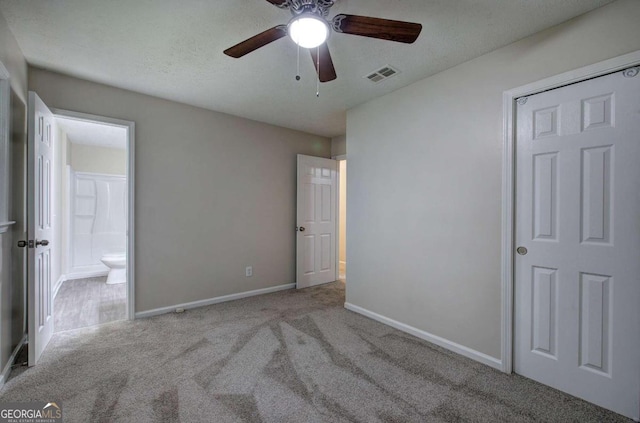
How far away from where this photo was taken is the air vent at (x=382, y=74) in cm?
253

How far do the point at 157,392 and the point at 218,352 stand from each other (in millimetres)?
559

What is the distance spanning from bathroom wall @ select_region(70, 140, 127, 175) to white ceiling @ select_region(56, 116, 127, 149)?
0.13 m

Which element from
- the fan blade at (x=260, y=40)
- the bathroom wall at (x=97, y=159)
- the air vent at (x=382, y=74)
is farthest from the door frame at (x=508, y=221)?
the bathroom wall at (x=97, y=159)

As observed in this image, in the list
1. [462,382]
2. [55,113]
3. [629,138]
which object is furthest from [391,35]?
[55,113]

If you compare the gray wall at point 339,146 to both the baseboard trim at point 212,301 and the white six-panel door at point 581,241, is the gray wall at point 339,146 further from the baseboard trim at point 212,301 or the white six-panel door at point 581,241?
the white six-panel door at point 581,241

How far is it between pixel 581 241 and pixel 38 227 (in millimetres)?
3874

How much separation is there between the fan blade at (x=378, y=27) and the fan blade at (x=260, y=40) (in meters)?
0.30

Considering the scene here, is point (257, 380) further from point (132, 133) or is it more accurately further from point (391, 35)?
point (132, 133)

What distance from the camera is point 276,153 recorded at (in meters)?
4.20

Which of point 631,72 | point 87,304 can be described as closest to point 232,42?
point 631,72

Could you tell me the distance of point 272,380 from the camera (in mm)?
2004

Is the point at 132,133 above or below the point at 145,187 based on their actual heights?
above

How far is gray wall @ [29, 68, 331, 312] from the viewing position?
3.09m

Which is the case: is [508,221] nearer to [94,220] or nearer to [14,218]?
[14,218]
